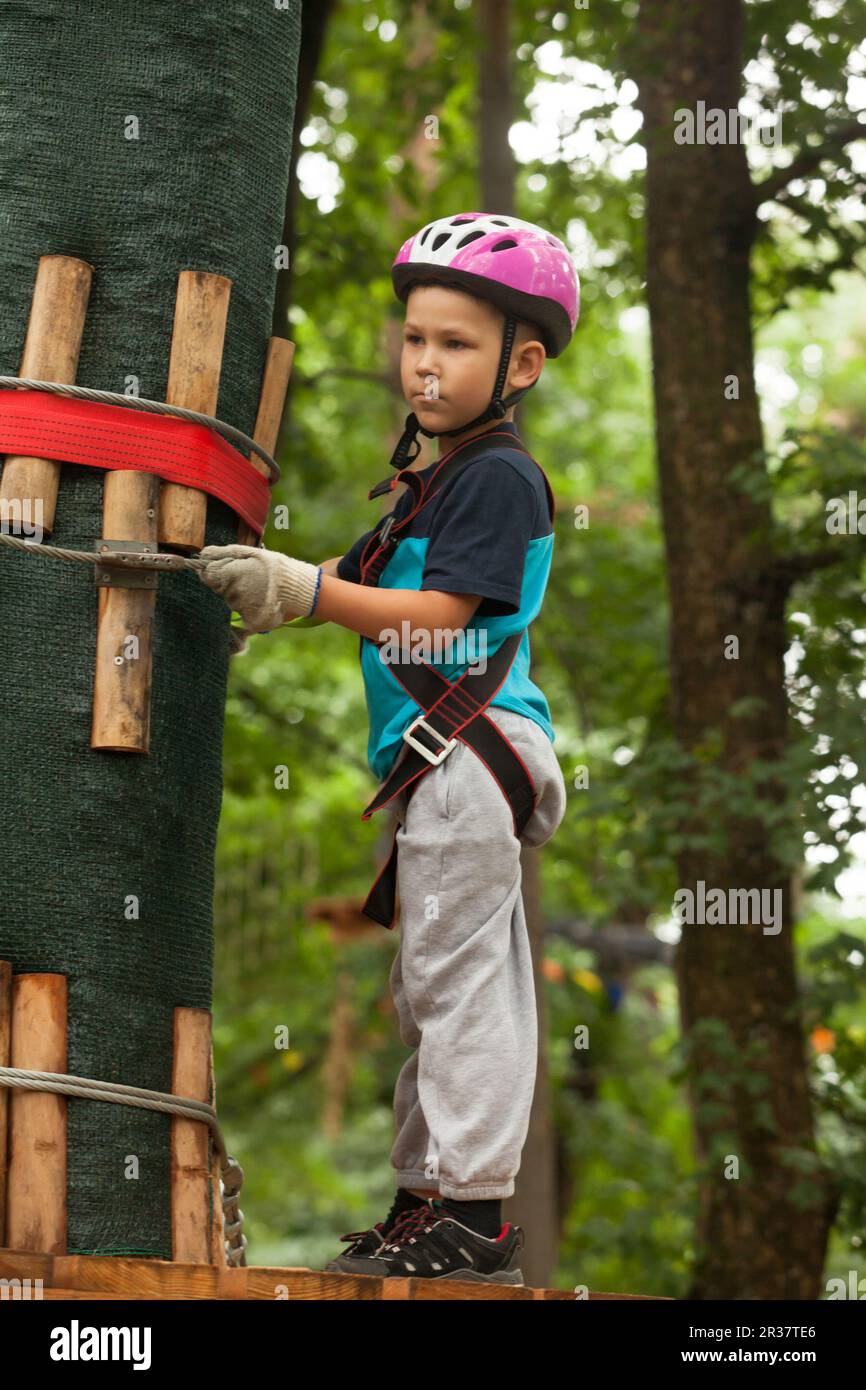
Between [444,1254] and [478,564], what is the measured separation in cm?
136

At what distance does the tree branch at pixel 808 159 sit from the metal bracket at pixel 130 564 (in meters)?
5.45

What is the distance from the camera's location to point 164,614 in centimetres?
367

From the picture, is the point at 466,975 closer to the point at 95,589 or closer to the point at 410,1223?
the point at 410,1223

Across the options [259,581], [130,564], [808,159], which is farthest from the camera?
[808,159]

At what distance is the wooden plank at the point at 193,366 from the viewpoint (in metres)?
3.62

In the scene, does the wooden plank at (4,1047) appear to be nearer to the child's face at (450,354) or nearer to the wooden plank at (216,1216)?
the wooden plank at (216,1216)

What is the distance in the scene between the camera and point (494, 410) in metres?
3.78

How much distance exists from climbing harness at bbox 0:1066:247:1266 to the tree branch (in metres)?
5.94

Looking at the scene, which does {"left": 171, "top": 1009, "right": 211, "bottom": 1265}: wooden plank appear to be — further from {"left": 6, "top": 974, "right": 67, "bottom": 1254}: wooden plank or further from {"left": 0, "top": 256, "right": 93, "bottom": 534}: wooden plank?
{"left": 0, "top": 256, "right": 93, "bottom": 534}: wooden plank

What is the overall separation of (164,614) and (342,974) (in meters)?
13.8

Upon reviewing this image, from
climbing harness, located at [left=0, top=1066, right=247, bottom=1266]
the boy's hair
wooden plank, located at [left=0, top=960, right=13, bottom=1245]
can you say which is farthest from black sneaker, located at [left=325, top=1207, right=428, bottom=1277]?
the boy's hair

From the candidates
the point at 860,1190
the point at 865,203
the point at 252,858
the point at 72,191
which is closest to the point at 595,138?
the point at 865,203

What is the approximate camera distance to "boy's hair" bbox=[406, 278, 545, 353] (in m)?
3.70

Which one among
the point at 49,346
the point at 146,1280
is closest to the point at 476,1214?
the point at 146,1280
